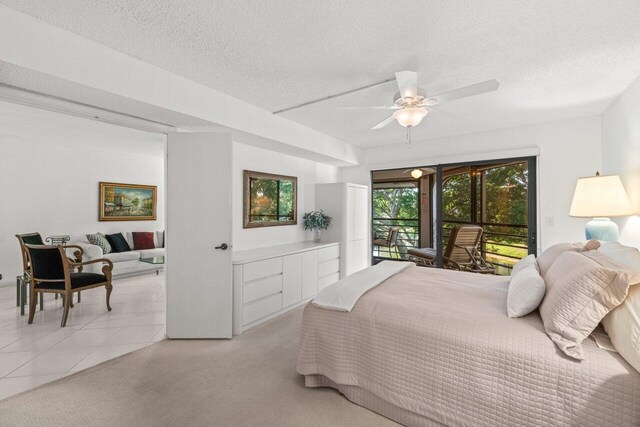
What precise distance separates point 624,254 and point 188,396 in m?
2.90

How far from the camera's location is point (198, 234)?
296cm

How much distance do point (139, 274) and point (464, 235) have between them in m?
5.92

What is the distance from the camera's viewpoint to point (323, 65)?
236cm

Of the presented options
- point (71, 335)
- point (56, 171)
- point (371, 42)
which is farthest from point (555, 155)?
point (56, 171)

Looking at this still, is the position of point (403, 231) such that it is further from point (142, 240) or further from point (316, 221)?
point (142, 240)

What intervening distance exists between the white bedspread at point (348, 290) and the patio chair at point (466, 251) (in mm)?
2177

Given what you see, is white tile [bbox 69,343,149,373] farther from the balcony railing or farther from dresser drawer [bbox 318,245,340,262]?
the balcony railing

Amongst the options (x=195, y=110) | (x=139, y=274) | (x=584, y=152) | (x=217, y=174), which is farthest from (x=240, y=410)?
(x=139, y=274)

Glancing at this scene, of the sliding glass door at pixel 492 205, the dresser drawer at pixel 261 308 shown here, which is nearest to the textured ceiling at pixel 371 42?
the sliding glass door at pixel 492 205

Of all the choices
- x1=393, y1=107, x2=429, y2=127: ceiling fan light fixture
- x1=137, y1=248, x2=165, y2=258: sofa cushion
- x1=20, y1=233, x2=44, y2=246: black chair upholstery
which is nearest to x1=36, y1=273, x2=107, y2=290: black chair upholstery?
x1=20, y1=233, x2=44, y2=246: black chair upholstery

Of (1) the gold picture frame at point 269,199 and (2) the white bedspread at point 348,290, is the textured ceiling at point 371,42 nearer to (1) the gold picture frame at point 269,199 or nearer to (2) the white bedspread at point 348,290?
(1) the gold picture frame at point 269,199

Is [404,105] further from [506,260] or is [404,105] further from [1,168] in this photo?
[1,168]

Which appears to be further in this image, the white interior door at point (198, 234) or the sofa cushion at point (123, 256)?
the sofa cushion at point (123, 256)

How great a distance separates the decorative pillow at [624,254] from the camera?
1.52 m
